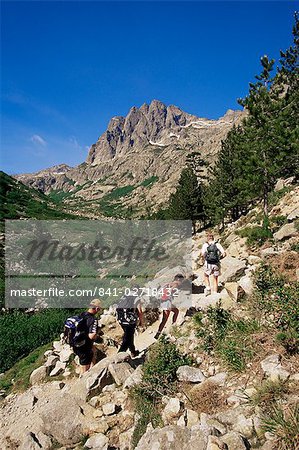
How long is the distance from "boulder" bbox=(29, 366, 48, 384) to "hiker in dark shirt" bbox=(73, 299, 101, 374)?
7.19 ft

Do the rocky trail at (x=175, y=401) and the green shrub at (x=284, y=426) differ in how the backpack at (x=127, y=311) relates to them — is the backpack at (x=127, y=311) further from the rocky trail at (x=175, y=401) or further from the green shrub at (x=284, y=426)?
the green shrub at (x=284, y=426)

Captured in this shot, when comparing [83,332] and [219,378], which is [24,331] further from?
[219,378]

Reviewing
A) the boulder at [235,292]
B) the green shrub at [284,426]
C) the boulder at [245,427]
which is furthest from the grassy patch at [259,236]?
the green shrub at [284,426]

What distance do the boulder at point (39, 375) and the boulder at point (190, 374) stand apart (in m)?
6.37

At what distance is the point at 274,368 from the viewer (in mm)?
6789

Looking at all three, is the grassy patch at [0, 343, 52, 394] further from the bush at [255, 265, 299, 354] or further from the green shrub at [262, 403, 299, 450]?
the green shrub at [262, 403, 299, 450]

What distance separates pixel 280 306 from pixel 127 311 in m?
4.97

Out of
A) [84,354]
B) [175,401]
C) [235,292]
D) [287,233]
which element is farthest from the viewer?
[287,233]

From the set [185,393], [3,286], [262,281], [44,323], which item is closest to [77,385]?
[185,393]

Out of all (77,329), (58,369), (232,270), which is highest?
(232,270)

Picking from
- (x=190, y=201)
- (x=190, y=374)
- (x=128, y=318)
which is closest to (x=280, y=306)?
(x=190, y=374)

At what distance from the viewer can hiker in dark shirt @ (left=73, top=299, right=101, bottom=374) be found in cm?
1033

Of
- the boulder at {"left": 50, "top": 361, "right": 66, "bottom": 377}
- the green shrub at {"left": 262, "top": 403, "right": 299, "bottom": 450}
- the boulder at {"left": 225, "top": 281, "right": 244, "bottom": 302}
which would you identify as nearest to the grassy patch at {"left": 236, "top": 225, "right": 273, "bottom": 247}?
the boulder at {"left": 225, "top": 281, "right": 244, "bottom": 302}

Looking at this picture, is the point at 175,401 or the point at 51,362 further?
the point at 51,362
